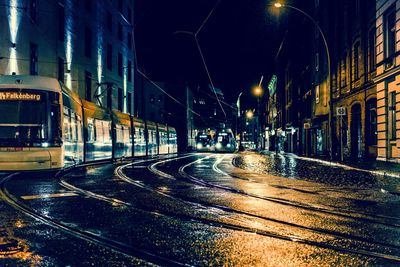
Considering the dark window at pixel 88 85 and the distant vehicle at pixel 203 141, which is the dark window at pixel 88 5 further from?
the distant vehicle at pixel 203 141

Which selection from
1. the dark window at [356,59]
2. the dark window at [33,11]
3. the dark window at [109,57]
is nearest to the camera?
the dark window at [356,59]

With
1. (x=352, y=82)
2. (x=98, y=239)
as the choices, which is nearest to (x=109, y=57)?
(x=352, y=82)

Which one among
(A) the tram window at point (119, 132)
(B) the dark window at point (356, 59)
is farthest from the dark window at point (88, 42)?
(B) the dark window at point (356, 59)

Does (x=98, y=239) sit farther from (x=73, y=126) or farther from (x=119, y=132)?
(x=119, y=132)

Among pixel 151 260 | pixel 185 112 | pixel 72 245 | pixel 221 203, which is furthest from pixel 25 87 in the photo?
pixel 185 112

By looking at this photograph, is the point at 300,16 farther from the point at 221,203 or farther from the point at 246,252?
the point at 246,252

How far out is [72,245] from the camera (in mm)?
5656

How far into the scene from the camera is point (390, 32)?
67.4 feet

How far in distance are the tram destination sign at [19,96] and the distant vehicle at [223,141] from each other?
146 ft

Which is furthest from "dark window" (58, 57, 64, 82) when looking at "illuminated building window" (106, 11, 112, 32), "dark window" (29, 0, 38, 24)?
"illuminated building window" (106, 11, 112, 32)

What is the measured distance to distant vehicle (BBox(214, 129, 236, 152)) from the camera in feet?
197

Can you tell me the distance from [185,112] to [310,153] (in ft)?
141

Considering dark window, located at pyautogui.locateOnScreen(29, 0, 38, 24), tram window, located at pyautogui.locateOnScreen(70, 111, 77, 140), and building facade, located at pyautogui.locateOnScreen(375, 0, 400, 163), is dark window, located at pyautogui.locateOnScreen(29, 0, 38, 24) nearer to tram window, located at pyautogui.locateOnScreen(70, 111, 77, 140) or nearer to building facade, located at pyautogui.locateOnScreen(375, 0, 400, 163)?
tram window, located at pyautogui.locateOnScreen(70, 111, 77, 140)

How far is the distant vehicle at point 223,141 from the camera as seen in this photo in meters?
60.0
